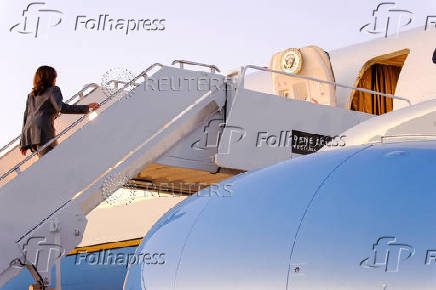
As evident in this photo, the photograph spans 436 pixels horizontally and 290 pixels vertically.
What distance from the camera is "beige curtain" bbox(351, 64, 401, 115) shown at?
20.6 metres

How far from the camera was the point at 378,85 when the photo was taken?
21000 mm

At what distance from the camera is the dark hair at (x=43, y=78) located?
34.8 ft

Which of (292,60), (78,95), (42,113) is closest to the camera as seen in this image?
(42,113)

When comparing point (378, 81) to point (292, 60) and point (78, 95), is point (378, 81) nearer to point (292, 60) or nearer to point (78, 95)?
point (292, 60)

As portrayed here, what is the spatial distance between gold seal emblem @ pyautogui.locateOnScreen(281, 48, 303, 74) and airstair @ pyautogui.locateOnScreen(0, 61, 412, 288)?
4849mm

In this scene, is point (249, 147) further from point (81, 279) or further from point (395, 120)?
point (81, 279)

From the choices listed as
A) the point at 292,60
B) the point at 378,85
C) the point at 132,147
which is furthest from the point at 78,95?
the point at 378,85

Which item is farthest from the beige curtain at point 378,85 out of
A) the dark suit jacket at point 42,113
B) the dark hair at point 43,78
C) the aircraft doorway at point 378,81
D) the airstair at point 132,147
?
the dark hair at point 43,78

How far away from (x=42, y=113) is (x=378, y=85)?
497 inches

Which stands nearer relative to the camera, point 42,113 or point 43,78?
point 43,78

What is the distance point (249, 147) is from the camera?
43.9 feet

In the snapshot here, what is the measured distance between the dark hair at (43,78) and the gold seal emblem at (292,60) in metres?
10.3

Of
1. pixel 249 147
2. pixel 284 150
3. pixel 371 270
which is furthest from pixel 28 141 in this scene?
pixel 371 270

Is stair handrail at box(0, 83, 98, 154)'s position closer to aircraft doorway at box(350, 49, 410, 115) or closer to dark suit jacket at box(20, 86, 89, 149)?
dark suit jacket at box(20, 86, 89, 149)
